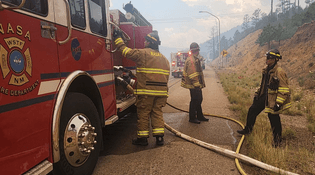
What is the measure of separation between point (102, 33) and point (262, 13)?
339 feet

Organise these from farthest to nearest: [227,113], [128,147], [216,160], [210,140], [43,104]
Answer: [227,113]
[210,140]
[128,147]
[216,160]
[43,104]

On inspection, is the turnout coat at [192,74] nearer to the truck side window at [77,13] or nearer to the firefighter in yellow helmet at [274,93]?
the firefighter in yellow helmet at [274,93]

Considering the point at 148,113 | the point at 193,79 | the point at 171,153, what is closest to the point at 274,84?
the point at 193,79

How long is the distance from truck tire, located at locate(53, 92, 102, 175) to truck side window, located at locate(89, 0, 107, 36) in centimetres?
113

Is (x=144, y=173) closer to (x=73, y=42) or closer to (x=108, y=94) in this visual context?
(x=108, y=94)

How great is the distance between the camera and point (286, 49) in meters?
27.9

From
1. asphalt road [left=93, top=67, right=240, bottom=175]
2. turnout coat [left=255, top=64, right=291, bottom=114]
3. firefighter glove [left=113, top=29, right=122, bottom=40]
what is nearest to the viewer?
asphalt road [left=93, top=67, right=240, bottom=175]

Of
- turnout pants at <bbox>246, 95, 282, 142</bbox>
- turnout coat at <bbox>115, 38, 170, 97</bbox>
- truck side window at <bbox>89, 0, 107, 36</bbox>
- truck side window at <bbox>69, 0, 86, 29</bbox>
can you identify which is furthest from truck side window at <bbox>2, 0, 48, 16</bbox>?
turnout pants at <bbox>246, 95, 282, 142</bbox>

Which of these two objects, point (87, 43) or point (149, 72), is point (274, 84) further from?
→ point (87, 43)

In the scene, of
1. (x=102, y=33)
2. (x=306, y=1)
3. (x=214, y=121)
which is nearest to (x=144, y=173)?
(x=102, y=33)

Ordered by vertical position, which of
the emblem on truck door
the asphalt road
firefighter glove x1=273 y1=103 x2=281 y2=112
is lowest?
the asphalt road

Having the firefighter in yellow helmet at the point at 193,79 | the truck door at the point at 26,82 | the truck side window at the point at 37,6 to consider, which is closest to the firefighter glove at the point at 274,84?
the firefighter in yellow helmet at the point at 193,79

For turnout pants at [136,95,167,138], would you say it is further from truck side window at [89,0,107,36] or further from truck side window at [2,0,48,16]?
truck side window at [2,0,48,16]

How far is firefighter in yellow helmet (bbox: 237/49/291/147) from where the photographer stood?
3.42m
